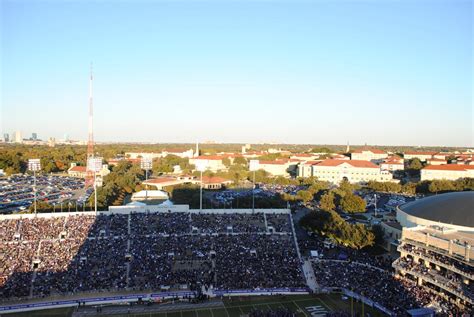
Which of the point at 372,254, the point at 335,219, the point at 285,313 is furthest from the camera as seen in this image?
the point at 335,219

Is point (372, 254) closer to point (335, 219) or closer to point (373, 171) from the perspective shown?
point (335, 219)

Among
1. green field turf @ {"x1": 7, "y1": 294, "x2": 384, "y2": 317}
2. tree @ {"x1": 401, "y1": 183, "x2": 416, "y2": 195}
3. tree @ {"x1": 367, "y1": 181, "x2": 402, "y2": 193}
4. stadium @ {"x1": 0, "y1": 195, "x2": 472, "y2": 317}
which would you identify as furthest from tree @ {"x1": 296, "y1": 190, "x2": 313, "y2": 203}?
green field turf @ {"x1": 7, "y1": 294, "x2": 384, "y2": 317}

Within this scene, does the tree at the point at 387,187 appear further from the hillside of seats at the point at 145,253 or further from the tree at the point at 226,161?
the tree at the point at 226,161

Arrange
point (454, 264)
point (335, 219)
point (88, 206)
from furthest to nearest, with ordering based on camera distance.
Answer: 1. point (88, 206)
2. point (335, 219)
3. point (454, 264)

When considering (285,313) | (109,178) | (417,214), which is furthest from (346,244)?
(109,178)

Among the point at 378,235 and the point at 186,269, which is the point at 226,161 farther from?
the point at 186,269

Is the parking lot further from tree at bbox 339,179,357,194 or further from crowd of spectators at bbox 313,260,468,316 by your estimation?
tree at bbox 339,179,357,194
